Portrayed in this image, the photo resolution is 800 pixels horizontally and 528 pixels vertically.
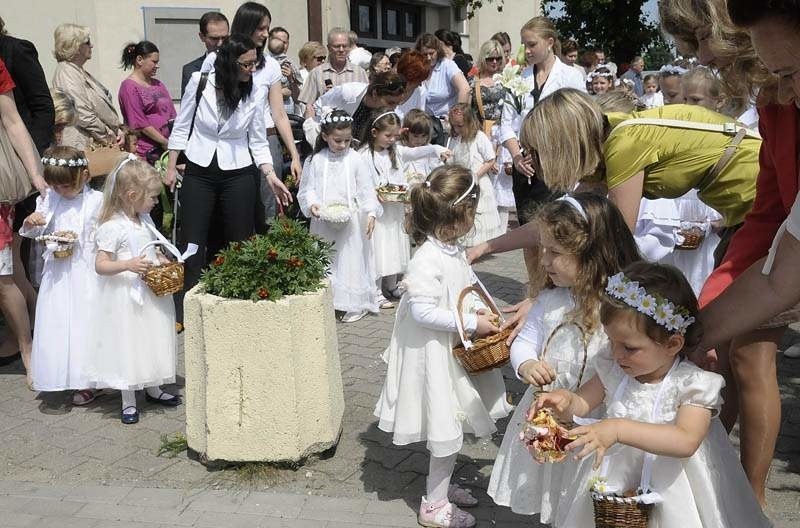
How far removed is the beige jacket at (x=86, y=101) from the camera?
773 centimetres

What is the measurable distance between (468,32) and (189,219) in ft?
61.5

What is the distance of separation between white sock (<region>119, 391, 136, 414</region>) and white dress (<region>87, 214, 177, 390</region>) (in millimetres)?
89

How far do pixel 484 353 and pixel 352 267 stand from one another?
3772 millimetres

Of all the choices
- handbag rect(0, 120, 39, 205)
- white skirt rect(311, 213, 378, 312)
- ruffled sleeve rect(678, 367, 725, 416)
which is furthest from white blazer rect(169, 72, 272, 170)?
ruffled sleeve rect(678, 367, 725, 416)

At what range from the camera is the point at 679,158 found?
3.55m

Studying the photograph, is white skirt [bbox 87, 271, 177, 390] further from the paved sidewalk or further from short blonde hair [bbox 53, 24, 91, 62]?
short blonde hair [bbox 53, 24, 91, 62]

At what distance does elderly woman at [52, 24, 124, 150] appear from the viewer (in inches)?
301

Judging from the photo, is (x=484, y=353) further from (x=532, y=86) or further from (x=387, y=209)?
(x=387, y=209)

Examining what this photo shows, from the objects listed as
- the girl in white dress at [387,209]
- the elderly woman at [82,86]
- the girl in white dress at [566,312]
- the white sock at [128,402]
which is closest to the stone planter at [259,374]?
the white sock at [128,402]

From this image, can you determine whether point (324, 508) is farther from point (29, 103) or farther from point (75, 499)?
point (29, 103)

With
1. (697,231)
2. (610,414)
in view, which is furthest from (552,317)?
(697,231)

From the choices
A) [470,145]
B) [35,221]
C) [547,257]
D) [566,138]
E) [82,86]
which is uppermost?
[82,86]

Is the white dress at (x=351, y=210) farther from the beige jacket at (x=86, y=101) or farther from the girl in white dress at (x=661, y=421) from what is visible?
the girl in white dress at (x=661, y=421)

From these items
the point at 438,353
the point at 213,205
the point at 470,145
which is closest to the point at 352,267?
the point at 213,205
